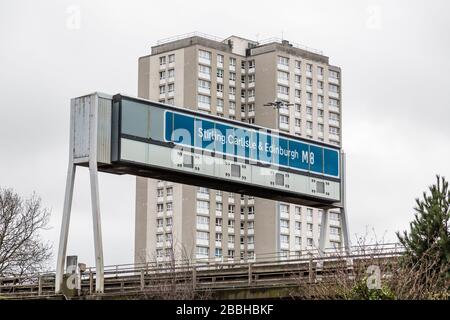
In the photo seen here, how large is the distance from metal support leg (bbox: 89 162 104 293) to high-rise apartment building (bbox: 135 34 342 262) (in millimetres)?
92591

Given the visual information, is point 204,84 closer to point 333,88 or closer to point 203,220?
point 203,220

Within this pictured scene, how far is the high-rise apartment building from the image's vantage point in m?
137

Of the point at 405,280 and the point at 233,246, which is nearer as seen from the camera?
the point at 405,280

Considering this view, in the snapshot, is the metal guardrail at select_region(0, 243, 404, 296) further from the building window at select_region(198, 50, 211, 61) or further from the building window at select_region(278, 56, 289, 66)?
the building window at select_region(278, 56, 289, 66)

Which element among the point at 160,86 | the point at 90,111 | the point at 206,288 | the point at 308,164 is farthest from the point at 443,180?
the point at 160,86

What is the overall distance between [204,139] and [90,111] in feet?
16.1

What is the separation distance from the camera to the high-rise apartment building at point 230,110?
13662 centimetres

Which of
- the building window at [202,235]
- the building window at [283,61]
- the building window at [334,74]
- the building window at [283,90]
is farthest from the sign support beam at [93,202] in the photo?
the building window at [334,74]

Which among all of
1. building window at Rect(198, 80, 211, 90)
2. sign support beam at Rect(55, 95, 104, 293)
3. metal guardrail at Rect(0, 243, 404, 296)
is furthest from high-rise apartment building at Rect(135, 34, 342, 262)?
sign support beam at Rect(55, 95, 104, 293)

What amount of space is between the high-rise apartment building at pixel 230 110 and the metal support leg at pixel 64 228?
92.1 metres

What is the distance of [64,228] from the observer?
38.6 m

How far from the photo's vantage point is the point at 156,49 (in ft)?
463
